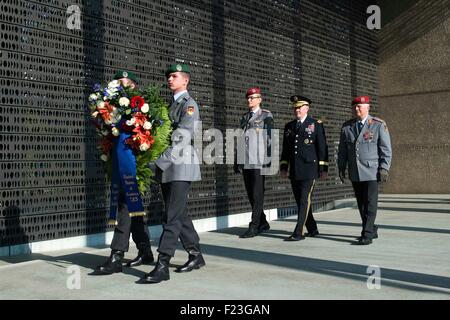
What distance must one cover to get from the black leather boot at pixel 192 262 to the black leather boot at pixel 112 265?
0.54m

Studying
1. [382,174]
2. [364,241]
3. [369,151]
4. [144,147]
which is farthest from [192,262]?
[369,151]

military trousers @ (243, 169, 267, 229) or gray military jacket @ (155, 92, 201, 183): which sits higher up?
gray military jacket @ (155, 92, 201, 183)

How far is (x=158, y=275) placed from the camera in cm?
544

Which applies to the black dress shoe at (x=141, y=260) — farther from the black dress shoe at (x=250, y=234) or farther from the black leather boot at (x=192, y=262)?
the black dress shoe at (x=250, y=234)

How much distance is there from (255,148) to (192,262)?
3050 millimetres

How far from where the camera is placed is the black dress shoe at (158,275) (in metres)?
5.41

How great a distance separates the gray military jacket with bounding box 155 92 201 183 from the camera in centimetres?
567

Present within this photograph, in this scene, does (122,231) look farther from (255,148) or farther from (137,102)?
(255,148)

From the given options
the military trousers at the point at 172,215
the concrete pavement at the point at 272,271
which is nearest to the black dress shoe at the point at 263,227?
the concrete pavement at the point at 272,271

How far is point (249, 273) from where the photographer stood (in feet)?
19.3

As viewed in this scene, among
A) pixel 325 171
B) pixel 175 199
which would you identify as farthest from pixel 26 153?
pixel 325 171

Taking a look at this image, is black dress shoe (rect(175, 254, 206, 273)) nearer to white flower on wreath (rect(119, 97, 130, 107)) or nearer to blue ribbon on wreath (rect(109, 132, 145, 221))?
blue ribbon on wreath (rect(109, 132, 145, 221))

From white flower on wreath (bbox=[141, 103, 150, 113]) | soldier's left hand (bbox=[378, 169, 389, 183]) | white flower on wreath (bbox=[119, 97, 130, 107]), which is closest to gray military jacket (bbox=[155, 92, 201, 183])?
white flower on wreath (bbox=[141, 103, 150, 113])

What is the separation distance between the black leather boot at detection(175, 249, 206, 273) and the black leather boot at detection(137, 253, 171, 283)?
1.44 ft
